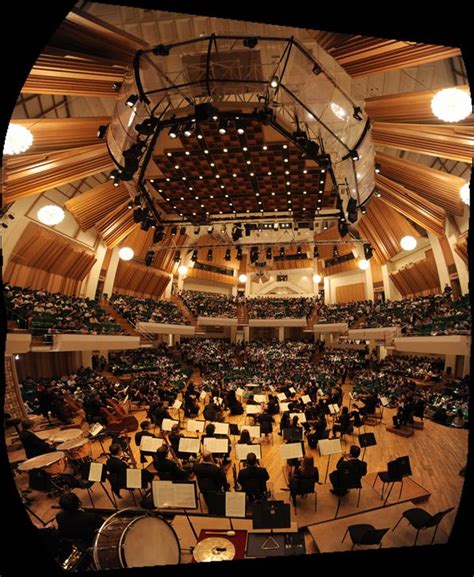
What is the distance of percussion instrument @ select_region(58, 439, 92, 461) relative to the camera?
5.82 metres

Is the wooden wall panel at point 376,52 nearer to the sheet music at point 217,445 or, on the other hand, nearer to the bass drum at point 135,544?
the sheet music at point 217,445

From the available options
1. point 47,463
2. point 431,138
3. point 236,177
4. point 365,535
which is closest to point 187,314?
point 236,177

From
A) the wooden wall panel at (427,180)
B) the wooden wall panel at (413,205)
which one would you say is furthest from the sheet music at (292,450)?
the wooden wall panel at (413,205)

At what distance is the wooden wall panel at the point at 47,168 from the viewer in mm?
10039

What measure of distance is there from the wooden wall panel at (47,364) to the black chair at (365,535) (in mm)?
13300

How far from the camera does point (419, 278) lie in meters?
18.9

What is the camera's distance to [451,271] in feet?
52.1

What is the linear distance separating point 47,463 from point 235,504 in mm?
2911

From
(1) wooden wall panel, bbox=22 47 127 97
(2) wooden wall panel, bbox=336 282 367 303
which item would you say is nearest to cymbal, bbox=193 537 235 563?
(1) wooden wall panel, bbox=22 47 127 97

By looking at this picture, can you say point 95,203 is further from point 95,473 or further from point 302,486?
point 302,486

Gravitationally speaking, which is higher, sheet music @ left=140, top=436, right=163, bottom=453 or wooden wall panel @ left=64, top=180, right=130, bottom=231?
wooden wall panel @ left=64, top=180, right=130, bottom=231

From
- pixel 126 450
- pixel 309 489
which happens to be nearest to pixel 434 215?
pixel 309 489

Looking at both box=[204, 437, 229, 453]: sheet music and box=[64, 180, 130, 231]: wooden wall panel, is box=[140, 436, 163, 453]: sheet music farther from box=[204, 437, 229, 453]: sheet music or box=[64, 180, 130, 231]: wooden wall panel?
box=[64, 180, 130, 231]: wooden wall panel

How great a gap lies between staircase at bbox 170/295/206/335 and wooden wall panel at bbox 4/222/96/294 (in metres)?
8.14
